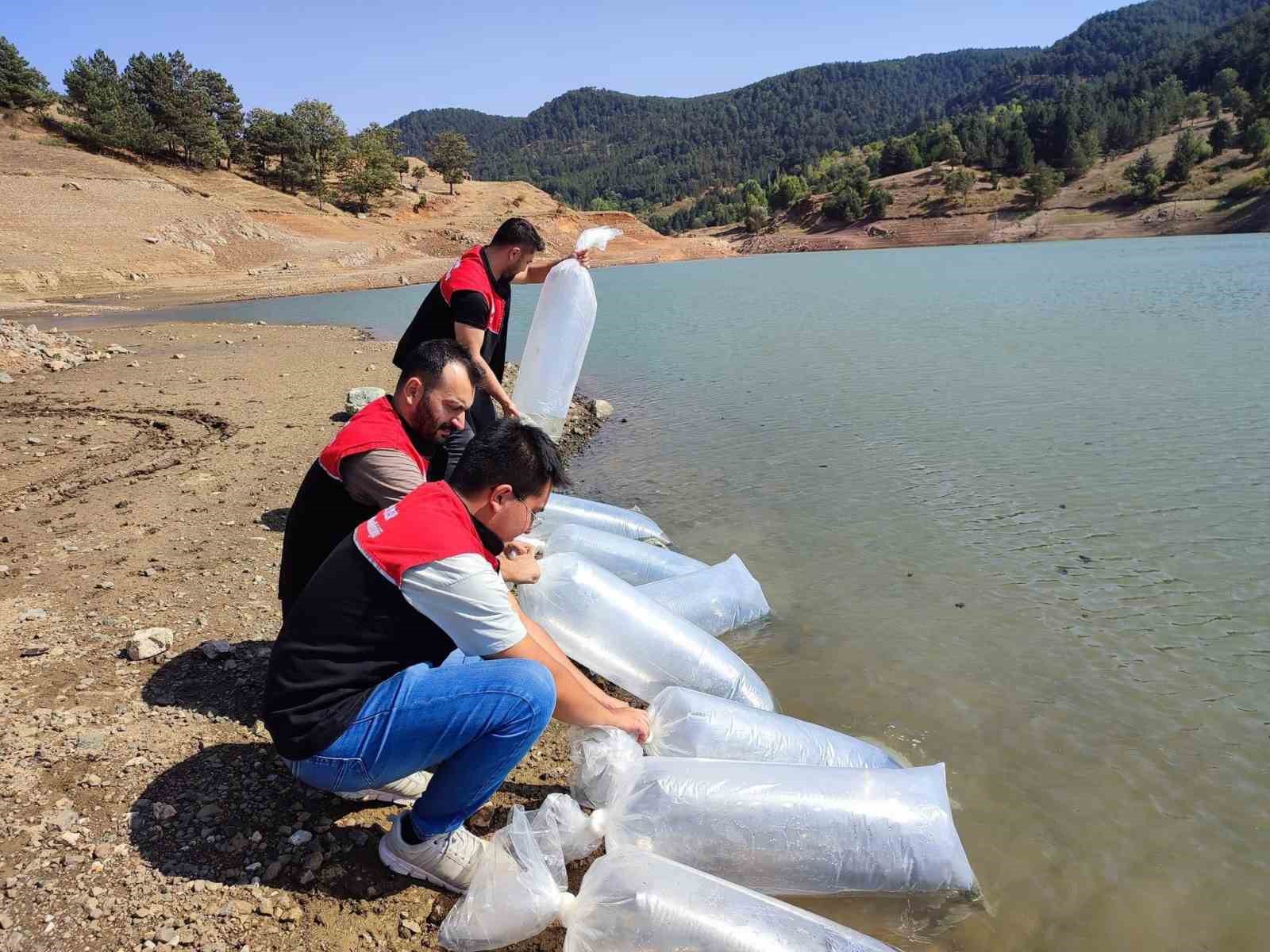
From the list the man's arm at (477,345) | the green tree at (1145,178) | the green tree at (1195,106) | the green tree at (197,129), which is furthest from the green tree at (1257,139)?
the man's arm at (477,345)

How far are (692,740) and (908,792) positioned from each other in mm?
828

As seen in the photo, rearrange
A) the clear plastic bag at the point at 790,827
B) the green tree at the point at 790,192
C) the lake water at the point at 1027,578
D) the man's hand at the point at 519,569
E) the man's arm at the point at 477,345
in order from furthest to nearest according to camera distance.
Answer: the green tree at the point at 790,192, the man's arm at the point at 477,345, the man's hand at the point at 519,569, the lake water at the point at 1027,578, the clear plastic bag at the point at 790,827

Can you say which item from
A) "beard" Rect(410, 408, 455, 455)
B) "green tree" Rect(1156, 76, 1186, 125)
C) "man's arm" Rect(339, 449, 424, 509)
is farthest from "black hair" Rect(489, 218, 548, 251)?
"green tree" Rect(1156, 76, 1186, 125)

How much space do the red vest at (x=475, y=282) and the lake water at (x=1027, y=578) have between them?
93.1 inches

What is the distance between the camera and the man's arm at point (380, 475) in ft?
10.2

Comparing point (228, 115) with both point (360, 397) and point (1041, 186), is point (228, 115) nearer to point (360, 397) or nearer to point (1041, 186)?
point (360, 397)

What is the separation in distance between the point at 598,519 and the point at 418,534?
141 inches

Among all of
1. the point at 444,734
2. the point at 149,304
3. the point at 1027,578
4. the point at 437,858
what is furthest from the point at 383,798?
the point at 149,304

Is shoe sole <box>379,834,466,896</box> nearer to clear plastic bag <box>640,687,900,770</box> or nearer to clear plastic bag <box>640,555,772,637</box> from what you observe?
clear plastic bag <box>640,687,900,770</box>

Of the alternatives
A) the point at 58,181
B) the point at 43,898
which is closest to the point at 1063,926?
the point at 43,898

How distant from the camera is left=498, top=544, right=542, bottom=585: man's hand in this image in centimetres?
314

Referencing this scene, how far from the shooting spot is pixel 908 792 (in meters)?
2.85

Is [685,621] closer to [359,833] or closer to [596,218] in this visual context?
[359,833]

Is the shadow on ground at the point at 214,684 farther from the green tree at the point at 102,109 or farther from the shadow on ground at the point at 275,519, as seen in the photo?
the green tree at the point at 102,109
